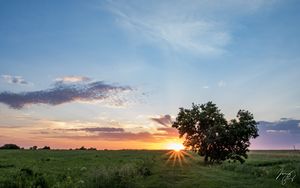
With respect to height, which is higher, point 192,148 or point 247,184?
point 192,148

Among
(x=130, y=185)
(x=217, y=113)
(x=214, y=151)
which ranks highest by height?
(x=217, y=113)

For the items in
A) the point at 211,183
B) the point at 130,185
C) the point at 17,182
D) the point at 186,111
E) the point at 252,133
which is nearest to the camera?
the point at 17,182

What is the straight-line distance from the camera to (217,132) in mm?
82812

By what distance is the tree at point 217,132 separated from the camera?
Result: 82.1 meters

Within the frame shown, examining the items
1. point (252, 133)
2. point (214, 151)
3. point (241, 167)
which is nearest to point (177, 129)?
point (214, 151)

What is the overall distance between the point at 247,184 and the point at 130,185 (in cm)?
1265

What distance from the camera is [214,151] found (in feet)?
275

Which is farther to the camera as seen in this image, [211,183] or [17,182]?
[211,183]

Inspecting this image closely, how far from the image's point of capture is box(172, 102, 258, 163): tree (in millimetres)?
82062

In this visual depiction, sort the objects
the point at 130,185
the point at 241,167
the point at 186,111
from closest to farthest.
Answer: the point at 130,185
the point at 241,167
the point at 186,111

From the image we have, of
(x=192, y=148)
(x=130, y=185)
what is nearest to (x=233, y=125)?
(x=192, y=148)

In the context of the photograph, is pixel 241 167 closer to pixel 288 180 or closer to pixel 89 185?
pixel 288 180

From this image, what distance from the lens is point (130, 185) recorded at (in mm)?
33250

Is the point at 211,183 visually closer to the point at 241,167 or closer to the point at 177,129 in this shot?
the point at 241,167
